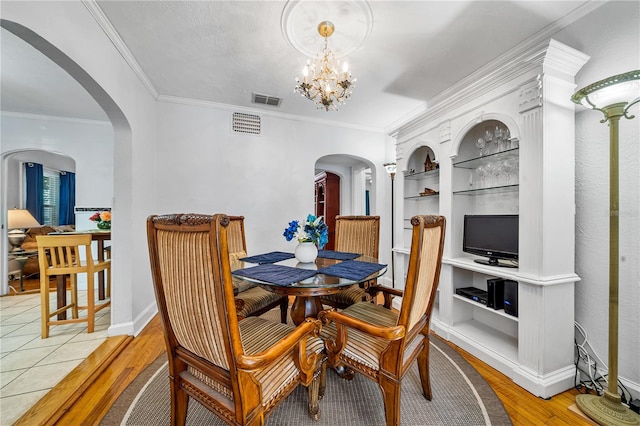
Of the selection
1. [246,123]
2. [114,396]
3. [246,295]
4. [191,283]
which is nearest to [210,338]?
[191,283]

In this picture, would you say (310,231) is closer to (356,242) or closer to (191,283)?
(356,242)

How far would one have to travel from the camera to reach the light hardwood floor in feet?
4.91

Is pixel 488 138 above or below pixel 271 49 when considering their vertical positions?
below

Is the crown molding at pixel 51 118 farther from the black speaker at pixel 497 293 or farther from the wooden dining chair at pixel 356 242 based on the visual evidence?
the black speaker at pixel 497 293

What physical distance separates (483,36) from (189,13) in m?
2.41

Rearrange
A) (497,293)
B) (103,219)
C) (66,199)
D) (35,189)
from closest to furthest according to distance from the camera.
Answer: (497,293) → (103,219) → (35,189) → (66,199)

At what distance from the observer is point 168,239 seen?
1.03 m

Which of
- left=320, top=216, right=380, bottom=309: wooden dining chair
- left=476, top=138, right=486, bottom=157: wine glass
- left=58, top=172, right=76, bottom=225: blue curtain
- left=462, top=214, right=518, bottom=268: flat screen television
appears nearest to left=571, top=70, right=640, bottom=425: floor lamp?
left=462, top=214, right=518, bottom=268: flat screen television

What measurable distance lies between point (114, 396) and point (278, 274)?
4.56 feet

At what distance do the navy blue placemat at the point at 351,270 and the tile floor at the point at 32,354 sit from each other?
80.4 inches

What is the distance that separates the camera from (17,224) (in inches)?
144

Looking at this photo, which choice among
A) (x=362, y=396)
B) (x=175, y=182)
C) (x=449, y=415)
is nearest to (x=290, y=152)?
(x=175, y=182)

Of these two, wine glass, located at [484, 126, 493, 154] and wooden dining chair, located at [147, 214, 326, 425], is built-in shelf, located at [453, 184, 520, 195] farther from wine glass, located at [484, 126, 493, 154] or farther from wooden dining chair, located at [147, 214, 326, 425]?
wooden dining chair, located at [147, 214, 326, 425]

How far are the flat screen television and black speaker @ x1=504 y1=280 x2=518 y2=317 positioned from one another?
14cm
